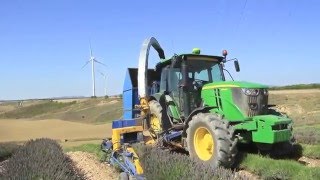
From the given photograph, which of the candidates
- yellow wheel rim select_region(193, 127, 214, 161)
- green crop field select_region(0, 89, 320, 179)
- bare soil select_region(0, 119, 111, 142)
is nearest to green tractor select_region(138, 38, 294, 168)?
yellow wheel rim select_region(193, 127, 214, 161)

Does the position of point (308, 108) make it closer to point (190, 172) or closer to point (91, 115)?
point (91, 115)

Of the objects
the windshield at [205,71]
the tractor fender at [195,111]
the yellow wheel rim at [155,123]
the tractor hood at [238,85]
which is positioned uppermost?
the windshield at [205,71]

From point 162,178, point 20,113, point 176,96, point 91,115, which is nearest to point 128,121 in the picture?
point 176,96

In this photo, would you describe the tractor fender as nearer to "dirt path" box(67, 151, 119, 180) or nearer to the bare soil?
"dirt path" box(67, 151, 119, 180)

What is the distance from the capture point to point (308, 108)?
35531 mm

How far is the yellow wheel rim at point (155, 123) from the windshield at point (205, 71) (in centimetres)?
151

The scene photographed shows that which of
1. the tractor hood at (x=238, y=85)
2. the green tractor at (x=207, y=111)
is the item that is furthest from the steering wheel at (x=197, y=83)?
the tractor hood at (x=238, y=85)

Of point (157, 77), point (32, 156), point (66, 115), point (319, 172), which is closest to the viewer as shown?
point (319, 172)

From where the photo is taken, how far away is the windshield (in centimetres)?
1142

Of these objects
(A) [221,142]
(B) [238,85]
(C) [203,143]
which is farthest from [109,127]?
(A) [221,142]

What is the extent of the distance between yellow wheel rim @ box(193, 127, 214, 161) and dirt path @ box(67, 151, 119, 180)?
1.96 m

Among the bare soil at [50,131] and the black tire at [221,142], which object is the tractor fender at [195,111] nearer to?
the black tire at [221,142]

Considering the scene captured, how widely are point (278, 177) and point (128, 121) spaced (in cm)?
435

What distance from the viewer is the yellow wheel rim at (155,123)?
11804 millimetres
